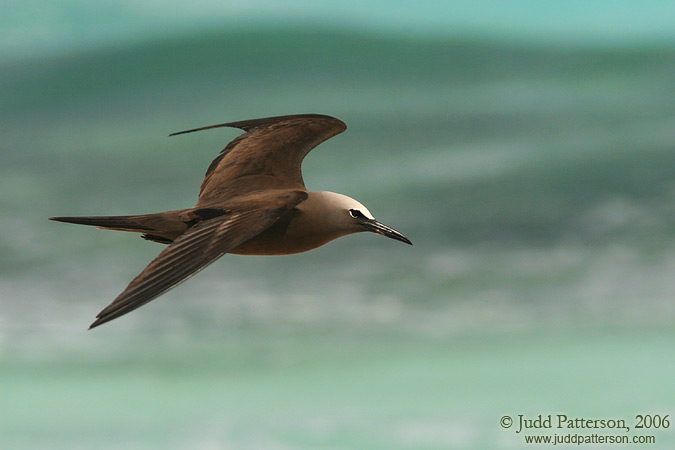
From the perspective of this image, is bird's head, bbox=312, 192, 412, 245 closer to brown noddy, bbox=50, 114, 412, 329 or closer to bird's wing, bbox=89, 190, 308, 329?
brown noddy, bbox=50, 114, 412, 329

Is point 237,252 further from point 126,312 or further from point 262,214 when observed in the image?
point 126,312

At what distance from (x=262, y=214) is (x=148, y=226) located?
1344 millimetres

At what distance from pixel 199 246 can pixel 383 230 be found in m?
2.32

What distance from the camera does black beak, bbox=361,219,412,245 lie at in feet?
33.2

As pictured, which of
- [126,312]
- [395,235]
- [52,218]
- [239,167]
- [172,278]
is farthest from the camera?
[239,167]

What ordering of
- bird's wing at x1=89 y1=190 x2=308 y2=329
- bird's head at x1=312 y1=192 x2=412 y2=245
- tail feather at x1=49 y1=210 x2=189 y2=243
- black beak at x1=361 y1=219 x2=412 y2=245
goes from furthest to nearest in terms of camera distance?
black beak at x1=361 y1=219 x2=412 y2=245
bird's head at x1=312 y1=192 x2=412 y2=245
tail feather at x1=49 y1=210 x2=189 y2=243
bird's wing at x1=89 y1=190 x2=308 y2=329

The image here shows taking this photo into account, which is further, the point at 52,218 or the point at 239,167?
the point at 239,167

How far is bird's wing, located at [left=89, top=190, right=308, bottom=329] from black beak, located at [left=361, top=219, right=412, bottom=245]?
0.82 m

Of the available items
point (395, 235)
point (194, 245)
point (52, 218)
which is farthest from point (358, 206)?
point (52, 218)

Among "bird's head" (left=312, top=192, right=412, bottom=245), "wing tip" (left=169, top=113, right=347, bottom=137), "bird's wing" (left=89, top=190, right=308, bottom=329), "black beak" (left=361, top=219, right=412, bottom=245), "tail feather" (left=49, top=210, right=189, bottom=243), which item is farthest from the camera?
"wing tip" (left=169, top=113, right=347, bottom=137)

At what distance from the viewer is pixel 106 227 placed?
968cm

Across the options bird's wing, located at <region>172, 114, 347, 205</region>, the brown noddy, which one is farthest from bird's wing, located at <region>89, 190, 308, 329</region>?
bird's wing, located at <region>172, 114, 347, 205</region>

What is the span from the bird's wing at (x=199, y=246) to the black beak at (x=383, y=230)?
0.82 m

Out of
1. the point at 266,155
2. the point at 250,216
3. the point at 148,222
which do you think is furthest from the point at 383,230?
the point at 148,222
